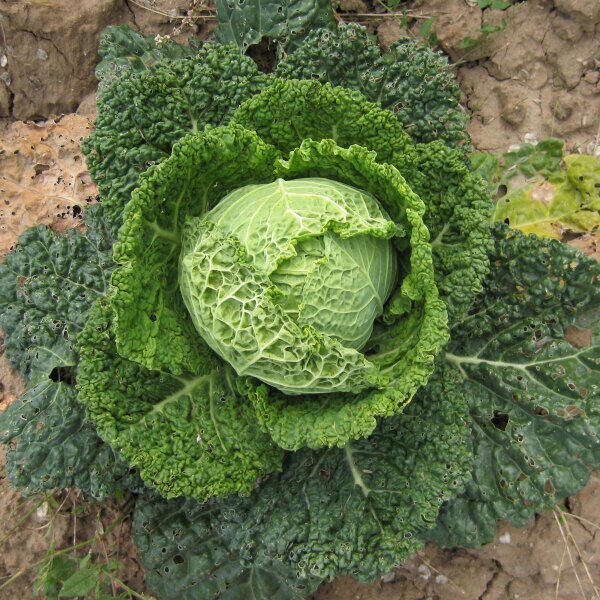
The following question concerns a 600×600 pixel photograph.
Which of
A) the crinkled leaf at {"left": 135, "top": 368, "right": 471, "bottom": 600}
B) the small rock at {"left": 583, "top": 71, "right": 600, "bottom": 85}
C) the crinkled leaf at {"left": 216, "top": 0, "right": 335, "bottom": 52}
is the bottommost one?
the crinkled leaf at {"left": 135, "top": 368, "right": 471, "bottom": 600}

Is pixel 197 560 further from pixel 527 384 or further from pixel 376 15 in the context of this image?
pixel 376 15

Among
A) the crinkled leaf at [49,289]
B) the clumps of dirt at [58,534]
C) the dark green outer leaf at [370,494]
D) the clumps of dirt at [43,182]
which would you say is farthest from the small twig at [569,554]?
the clumps of dirt at [43,182]

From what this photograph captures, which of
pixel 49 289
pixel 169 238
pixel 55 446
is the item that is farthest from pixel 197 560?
pixel 169 238

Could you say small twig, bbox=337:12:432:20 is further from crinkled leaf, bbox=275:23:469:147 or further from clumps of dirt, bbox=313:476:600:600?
clumps of dirt, bbox=313:476:600:600

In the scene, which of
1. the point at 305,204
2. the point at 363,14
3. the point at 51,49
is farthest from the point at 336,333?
the point at 51,49

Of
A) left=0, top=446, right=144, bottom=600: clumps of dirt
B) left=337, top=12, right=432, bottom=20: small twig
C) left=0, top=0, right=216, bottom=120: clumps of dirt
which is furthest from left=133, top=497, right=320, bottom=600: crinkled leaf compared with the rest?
left=337, top=12, right=432, bottom=20: small twig

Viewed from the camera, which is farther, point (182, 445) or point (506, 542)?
point (506, 542)

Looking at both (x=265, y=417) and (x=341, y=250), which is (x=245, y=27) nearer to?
(x=341, y=250)
